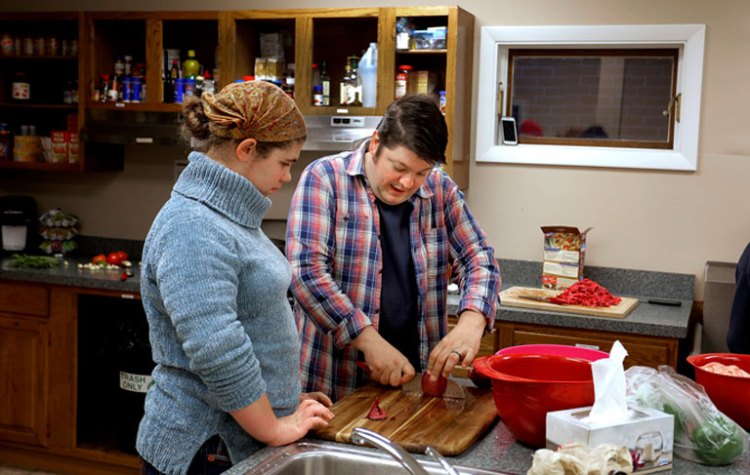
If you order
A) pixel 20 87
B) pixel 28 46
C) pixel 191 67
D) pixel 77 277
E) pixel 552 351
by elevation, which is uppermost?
pixel 28 46

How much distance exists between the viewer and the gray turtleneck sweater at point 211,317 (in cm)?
146

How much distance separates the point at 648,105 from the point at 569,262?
2.62 feet

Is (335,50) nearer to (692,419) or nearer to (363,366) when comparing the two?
(363,366)

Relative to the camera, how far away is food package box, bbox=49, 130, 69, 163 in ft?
14.7

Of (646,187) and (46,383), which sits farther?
(46,383)

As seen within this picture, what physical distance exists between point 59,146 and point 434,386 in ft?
10.4

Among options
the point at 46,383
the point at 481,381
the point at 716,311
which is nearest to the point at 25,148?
the point at 46,383

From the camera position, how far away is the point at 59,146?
450 cm

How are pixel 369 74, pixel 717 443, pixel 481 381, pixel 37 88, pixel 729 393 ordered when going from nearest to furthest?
pixel 717 443
pixel 729 393
pixel 481 381
pixel 369 74
pixel 37 88

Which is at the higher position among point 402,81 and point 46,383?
point 402,81

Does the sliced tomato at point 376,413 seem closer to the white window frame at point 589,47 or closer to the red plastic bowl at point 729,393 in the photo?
the red plastic bowl at point 729,393

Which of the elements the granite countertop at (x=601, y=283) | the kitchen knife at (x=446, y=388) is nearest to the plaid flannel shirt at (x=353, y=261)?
the kitchen knife at (x=446, y=388)

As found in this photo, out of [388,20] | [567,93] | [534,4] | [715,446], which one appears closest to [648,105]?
[567,93]

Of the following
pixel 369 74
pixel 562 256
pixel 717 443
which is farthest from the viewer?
pixel 369 74
